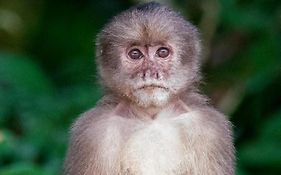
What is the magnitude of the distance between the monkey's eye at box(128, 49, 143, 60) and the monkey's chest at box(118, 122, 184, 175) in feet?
1.37

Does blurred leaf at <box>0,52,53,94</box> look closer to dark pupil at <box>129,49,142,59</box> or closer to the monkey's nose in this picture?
dark pupil at <box>129,49,142,59</box>

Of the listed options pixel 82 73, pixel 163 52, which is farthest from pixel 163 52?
pixel 82 73

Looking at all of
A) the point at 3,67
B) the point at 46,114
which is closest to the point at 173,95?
the point at 46,114

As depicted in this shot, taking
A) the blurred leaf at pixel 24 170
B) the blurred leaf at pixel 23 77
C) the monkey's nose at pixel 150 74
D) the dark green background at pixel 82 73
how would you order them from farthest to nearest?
the blurred leaf at pixel 23 77
the dark green background at pixel 82 73
the blurred leaf at pixel 24 170
the monkey's nose at pixel 150 74

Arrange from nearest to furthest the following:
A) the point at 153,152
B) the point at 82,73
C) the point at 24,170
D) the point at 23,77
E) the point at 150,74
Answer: the point at 150,74 → the point at 153,152 → the point at 24,170 → the point at 23,77 → the point at 82,73

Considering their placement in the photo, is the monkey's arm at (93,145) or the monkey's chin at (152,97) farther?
the monkey's arm at (93,145)

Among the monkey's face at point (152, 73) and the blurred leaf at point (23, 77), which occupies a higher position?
the monkey's face at point (152, 73)

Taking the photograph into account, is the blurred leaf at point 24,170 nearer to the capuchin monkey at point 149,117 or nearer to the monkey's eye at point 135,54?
the capuchin monkey at point 149,117

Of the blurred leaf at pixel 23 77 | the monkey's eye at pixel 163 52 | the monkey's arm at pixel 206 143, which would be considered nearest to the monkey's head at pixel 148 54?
the monkey's eye at pixel 163 52

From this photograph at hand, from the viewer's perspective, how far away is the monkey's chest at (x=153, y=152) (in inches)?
258

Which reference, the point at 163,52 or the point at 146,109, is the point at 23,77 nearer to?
the point at 146,109

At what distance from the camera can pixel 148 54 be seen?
6.46 m

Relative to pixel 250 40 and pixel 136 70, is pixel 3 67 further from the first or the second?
pixel 136 70

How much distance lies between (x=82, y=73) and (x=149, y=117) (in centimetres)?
339
